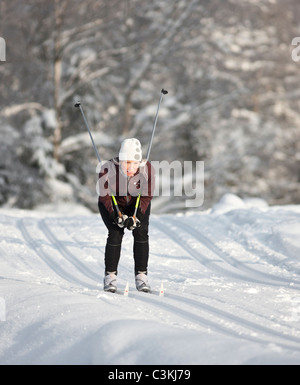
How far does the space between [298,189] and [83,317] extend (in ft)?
66.8

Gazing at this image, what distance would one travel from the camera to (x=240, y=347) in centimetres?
333

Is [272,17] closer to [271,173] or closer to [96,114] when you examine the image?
[271,173]

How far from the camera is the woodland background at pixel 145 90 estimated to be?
16.3m

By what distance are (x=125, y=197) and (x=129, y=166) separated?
322mm

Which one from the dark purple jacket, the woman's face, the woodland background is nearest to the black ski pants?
the dark purple jacket

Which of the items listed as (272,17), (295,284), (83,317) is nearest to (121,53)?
(272,17)

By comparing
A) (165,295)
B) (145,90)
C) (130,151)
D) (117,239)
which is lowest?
(165,295)

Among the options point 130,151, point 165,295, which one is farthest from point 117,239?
point 130,151

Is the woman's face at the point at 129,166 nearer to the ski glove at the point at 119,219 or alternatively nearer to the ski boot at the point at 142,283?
the ski glove at the point at 119,219

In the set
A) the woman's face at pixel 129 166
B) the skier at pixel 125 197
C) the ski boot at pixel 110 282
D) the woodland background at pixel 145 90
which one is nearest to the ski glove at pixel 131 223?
the skier at pixel 125 197

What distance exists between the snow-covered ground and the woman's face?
3.98 feet

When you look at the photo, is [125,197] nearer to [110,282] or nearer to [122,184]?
[122,184]

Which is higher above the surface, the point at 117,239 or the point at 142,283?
the point at 117,239

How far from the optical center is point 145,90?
775 inches
